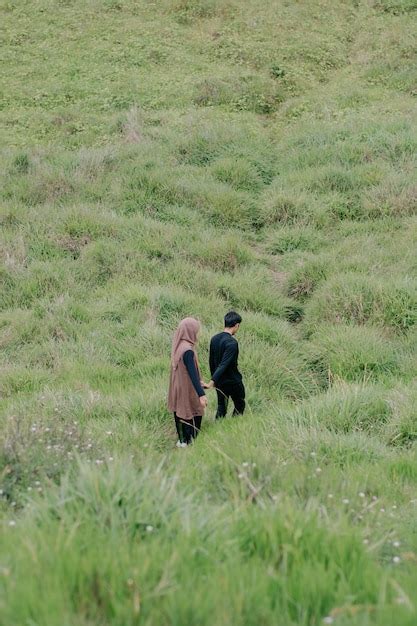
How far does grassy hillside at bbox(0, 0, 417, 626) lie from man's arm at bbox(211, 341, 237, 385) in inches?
23.5

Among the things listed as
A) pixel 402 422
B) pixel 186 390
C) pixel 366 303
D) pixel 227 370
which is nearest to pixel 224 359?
pixel 227 370

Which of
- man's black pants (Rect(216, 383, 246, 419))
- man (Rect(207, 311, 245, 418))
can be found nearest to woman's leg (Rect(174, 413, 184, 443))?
man (Rect(207, 311, 245, 418))

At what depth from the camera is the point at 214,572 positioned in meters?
2.60

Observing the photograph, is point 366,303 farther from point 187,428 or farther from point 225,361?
point 187,428

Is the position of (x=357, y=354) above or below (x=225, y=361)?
below

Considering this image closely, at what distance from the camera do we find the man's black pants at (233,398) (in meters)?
7.65

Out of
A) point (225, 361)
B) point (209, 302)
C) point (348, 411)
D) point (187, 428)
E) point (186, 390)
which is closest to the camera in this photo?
point (348, 411)

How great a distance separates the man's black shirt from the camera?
24.6 ft

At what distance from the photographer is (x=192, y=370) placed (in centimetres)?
717

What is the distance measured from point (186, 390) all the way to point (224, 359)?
2.05 feet

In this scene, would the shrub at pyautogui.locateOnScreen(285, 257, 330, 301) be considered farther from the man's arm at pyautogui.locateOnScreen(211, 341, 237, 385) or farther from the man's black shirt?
the man's arm at pyautogui.locateOnScreen(211, 341, 237, 385)

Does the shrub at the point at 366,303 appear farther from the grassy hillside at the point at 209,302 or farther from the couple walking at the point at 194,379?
the couple walking at the point at 194,379

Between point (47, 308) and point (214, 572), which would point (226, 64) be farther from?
point (214, 572)

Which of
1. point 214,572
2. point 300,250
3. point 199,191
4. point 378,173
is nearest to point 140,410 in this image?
point 214,572
